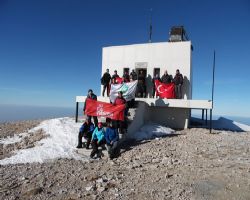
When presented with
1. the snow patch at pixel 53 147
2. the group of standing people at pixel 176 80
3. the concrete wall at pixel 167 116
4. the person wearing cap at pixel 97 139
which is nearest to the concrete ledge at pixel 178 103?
the concrete wall at pixel 167 116

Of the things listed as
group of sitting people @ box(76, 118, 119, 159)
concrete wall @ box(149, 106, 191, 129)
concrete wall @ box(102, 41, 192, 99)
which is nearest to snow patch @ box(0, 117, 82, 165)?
group of sitting people @ box(76, 118, 119, 159)

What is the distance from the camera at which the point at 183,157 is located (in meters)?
9.66

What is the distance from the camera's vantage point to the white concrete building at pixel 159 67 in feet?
51.5

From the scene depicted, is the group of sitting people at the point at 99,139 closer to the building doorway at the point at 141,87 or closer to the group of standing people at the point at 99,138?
the group of standing people at the point at 99,138

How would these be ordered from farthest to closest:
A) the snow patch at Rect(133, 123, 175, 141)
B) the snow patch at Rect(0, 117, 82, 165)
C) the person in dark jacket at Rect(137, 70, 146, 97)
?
the person in dark jacket at Rect(137, 70, 146, 97) → the snow patch at Rect(133, 123, 175, 141) → the snow patch at Rect(0, 117, 82, 165)

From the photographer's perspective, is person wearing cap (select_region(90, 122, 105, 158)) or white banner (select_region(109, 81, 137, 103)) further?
white banner (select_region(109, 81, 137, 103))

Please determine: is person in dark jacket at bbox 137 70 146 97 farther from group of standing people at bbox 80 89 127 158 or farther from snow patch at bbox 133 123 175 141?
group of standing people at bbox 80 89 127 158

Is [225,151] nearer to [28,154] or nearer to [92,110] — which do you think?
[92,110]

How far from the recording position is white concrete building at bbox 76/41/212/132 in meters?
15.7

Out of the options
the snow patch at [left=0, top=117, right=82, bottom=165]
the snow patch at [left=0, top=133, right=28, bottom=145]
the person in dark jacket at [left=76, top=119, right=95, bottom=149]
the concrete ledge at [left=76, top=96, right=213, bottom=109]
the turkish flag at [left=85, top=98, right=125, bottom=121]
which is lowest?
the snow patch at [left=0, top=133, right=28, bottom=145]

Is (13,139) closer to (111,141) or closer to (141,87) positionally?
(111,141)

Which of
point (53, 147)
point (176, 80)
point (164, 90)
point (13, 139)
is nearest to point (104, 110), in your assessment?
point (53, 147)

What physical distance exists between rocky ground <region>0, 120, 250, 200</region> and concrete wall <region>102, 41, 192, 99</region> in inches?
303

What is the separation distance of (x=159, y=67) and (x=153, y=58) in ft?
2.82
